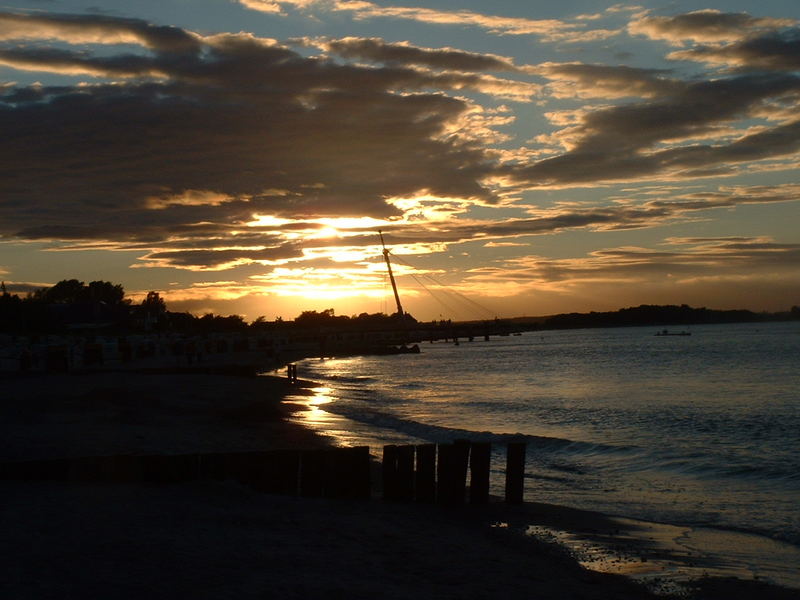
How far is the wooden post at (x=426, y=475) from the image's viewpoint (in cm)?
1276

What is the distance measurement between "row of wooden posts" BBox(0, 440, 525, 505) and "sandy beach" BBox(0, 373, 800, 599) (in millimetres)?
209

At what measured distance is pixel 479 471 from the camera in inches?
504

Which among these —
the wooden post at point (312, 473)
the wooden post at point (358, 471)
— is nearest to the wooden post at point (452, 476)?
the wooden post at point (358, 471)

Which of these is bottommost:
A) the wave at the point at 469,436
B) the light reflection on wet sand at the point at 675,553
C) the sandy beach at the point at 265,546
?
the wave at the point at 469,436

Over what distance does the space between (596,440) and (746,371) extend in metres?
40.9

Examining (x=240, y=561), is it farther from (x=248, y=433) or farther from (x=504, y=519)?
(x=248, y=433)

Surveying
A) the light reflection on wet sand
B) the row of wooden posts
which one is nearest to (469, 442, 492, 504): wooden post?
the row of wooden posts

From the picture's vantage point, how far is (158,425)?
1986cm

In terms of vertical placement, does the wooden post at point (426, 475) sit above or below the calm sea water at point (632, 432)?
above

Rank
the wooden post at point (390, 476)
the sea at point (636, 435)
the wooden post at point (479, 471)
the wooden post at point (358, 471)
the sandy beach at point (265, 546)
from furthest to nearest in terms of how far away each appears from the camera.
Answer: the sea at point (636, 435) < the wooden post at point (479, 471) < the wooden post at point (390, 476) < the wooden post at point (358, 471) < the sandy beach at point (265, 546)

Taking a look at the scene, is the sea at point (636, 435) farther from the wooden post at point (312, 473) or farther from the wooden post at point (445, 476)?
the wooden post at point (312, 473)

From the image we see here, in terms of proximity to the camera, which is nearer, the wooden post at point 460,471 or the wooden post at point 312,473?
the wooden post at point 312,473

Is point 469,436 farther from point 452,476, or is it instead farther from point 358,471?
point 358,471

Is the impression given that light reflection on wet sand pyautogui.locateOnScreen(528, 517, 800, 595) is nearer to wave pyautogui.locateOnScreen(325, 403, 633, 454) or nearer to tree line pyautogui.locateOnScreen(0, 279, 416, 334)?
wave pyautogui.locateOnScreen(325, 403, 633, 454)
